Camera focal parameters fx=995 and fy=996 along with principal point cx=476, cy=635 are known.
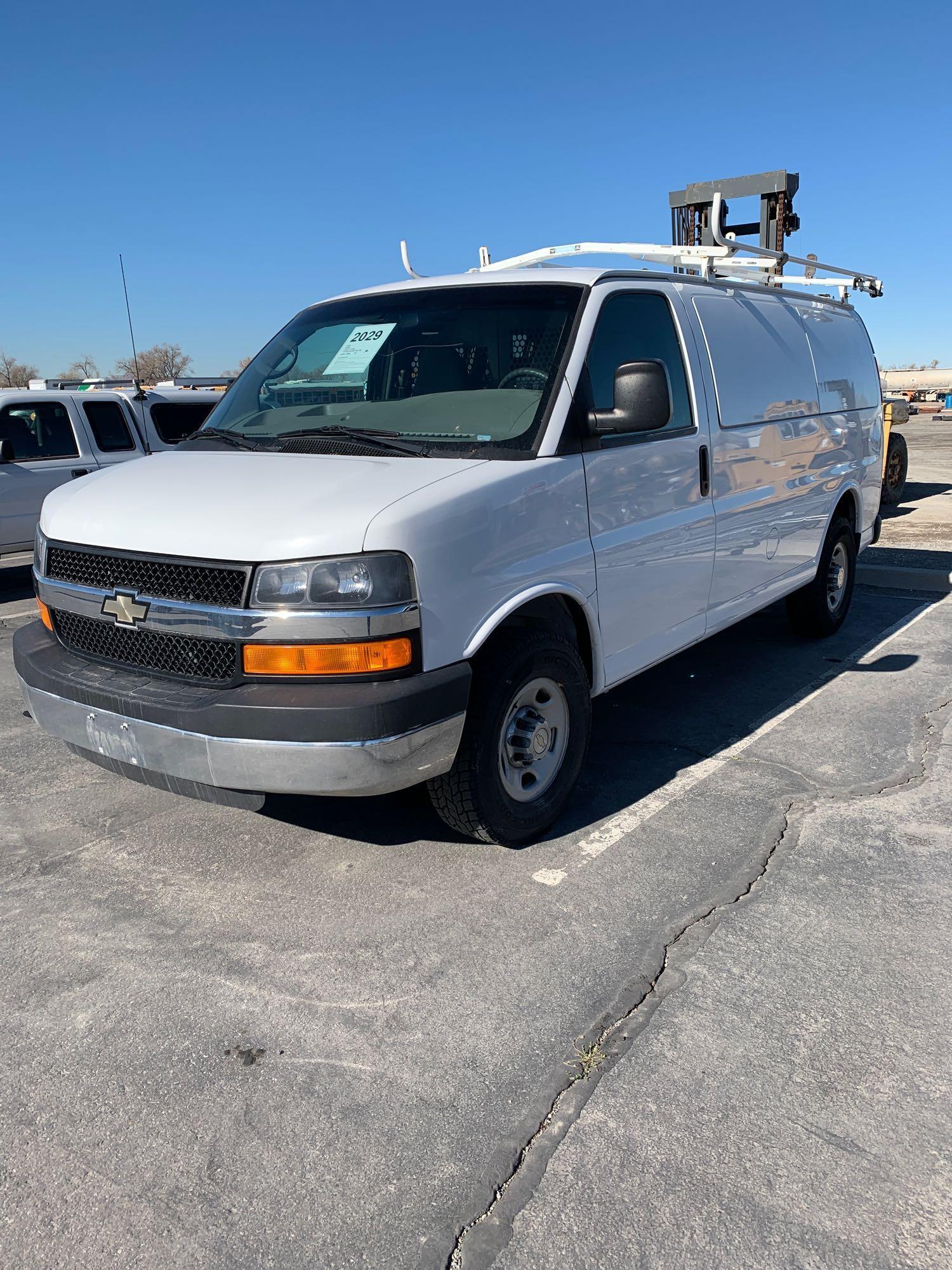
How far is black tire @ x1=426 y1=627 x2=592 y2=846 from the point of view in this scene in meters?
3.39

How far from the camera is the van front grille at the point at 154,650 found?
3166 millimetres

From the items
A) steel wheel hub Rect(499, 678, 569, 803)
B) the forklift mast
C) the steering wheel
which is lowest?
steel wheel hub Rect(499, 678, 569, 803)

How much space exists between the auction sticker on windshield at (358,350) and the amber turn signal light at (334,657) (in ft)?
5.42

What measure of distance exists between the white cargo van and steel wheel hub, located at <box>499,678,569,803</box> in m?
0.01

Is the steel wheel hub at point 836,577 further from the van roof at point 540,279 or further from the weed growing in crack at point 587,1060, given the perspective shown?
the weed growing in crack at point 587,1060

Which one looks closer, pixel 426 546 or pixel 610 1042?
pixel 610 1042

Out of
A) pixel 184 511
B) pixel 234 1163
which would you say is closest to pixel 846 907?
pixel 234 1163

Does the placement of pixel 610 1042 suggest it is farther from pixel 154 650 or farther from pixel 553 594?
pixel 154 650

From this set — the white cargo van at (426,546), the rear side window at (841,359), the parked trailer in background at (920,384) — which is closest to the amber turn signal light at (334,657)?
the white cargo van at (426,546)

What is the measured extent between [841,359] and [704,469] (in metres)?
2.55

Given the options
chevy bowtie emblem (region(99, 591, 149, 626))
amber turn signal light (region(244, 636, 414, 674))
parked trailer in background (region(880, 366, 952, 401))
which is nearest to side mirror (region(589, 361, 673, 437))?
amber turn signal light (region(244, 636, 414, 674))

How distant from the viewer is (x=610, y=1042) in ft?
8.66

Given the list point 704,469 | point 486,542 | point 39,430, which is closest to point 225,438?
point 486,542

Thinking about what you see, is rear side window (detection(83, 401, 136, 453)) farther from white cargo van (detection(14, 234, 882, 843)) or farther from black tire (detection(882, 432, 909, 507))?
black tire (detection(882, 432, 909, 507))
